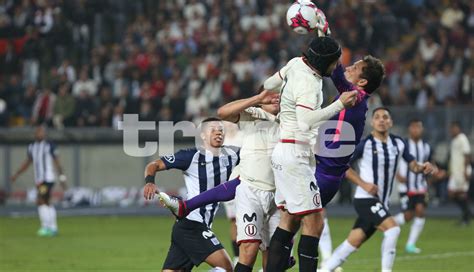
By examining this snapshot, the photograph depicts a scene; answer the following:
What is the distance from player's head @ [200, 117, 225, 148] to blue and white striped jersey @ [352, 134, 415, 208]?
333cm

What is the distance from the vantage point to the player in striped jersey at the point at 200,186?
10.5m

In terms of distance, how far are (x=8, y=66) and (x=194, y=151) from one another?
1926 centimetres

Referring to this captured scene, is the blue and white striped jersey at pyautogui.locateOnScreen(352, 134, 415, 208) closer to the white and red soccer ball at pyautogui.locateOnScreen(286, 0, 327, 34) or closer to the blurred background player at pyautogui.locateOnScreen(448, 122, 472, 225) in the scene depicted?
the white and red soccer ball at pyautogui.locateOnScreen(286, 0, 327, 34)

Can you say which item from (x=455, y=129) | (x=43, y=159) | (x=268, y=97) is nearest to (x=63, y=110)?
(x=43, y=159)

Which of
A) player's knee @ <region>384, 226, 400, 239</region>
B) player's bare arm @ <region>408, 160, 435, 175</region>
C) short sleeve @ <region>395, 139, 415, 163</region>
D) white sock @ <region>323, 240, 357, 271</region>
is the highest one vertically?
short sleeve @ <region>395, 139, 415, 163</region>

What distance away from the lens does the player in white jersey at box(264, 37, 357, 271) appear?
957cm

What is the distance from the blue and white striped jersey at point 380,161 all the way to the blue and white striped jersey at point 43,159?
29.3ft

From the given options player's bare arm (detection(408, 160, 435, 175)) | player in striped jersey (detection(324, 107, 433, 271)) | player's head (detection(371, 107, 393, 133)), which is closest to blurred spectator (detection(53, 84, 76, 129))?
player in striped jersey (detection(324, 107, 433, 271))

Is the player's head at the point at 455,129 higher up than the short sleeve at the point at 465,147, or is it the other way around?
the player's head at the point at 455,129

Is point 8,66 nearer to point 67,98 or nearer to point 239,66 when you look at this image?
point 67,98

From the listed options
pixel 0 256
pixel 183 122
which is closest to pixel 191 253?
pixel 0 256

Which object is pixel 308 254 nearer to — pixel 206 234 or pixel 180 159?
pixel 206 234

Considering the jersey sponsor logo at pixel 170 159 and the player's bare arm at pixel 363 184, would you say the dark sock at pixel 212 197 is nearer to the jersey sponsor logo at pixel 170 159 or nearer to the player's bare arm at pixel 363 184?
the jersey sponsor logo at pixel 170 159

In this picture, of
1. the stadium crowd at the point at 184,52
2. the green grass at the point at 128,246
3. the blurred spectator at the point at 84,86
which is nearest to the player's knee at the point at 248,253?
the green grass at the point at 128,246
